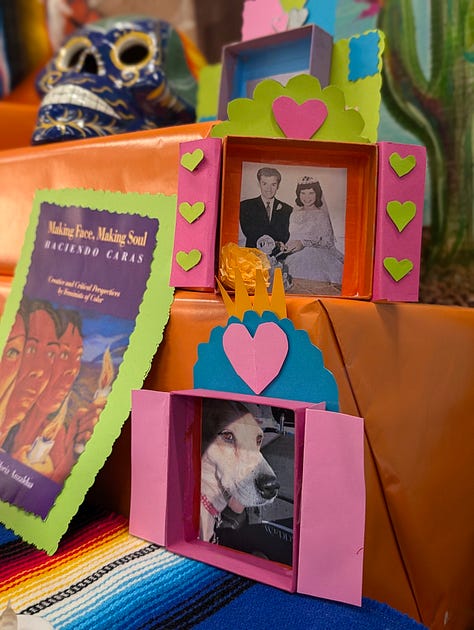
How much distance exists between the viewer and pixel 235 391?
56cm

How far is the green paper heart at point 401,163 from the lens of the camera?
0.57 m

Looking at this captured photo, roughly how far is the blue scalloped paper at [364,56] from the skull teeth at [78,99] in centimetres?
37

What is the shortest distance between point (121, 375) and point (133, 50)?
611mm

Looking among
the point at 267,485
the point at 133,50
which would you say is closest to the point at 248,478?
the point at 267,485

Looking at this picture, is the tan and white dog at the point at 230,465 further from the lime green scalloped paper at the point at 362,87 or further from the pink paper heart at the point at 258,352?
the lime green scalloped paper at the point at 362,87

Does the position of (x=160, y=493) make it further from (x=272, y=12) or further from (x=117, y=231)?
(x=272, y=12)

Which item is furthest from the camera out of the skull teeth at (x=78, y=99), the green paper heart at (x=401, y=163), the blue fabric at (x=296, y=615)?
the skull teeth at (x=78, y=99)

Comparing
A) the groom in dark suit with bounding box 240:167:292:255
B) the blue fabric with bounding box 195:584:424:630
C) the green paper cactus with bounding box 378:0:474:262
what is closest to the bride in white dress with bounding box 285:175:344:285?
the groom in dark suit with bounding box 240:167:292:255

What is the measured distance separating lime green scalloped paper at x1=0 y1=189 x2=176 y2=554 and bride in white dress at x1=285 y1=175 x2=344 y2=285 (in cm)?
14

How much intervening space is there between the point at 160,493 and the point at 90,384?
149 millimetres

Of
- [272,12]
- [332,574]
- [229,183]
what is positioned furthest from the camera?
[272,12]

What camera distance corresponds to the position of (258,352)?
540 mm

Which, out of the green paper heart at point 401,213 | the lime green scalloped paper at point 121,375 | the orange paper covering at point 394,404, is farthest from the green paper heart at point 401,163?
the lime green scalloped paper at point 121,375

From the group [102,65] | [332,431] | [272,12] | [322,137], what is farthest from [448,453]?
[102,65]
